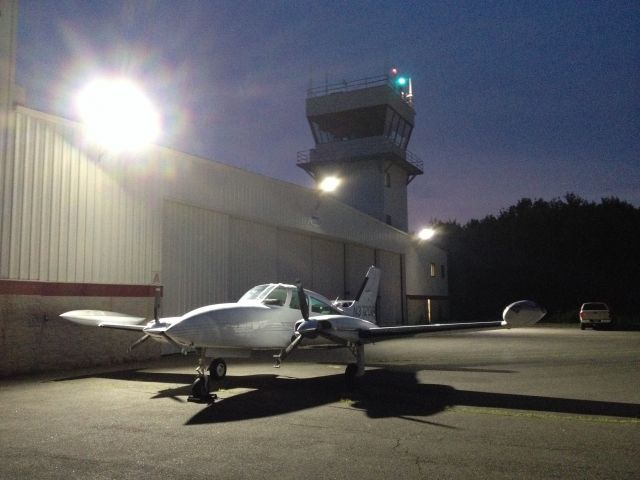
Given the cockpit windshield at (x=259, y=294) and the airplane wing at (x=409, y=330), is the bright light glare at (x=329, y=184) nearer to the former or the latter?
the cockpit windshield at (x=259, y=294)

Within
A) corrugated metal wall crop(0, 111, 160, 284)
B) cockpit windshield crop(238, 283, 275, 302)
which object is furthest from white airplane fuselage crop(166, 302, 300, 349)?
corrugated metal wall crop(0, 111, 160, 284)

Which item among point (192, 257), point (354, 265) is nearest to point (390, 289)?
point (354, 265)

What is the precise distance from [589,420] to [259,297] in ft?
26.5

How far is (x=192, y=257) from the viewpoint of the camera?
22984 mm

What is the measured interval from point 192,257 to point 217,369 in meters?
9.43

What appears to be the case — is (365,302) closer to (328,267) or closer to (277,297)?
(277,297)

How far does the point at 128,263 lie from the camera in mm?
19766

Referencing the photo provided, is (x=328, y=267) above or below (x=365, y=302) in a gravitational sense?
above

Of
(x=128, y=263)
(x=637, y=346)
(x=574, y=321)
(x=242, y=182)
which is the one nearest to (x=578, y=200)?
(x=574, y=321)

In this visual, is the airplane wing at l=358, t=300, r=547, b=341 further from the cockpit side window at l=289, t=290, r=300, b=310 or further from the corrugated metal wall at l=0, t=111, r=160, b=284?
the corrugated metal wall at l=0, t=111, r=160, b=284

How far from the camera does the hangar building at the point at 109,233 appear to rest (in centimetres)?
1612

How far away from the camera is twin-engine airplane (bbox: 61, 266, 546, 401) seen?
36.7 feet

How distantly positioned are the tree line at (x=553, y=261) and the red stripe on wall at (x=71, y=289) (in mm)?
45316

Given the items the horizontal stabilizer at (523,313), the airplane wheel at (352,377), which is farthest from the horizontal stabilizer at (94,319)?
the horizontal stabilizer at (523,313)
